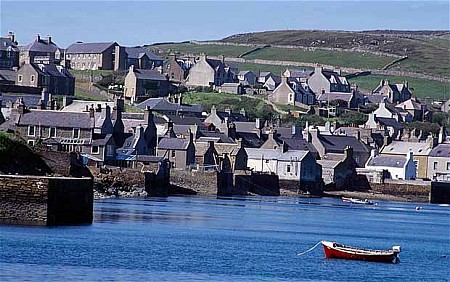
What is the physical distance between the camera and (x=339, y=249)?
48.6 metres

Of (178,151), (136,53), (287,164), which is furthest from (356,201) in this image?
(136,53)

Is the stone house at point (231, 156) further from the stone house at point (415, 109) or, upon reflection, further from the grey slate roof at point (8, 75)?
the stone house at point (415, 109)

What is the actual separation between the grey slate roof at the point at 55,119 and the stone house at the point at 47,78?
3210cm

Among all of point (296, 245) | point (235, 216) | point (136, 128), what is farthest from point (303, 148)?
point (296, 245)

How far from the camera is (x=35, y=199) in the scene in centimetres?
4716

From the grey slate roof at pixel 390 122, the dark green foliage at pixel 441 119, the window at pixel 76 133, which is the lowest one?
the window at pixel 76 133

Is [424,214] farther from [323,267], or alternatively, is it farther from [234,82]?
[234,82]

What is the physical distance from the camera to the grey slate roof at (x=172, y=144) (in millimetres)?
100438

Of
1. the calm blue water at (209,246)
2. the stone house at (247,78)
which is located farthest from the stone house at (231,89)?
the calm blue water at (209,246)

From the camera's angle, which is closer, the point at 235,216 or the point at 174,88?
the point at 235,216

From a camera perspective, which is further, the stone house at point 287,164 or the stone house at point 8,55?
the stone house at point 8,55

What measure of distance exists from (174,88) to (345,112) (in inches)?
771

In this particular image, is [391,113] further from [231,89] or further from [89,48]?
[89,48]

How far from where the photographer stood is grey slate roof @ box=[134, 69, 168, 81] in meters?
144
